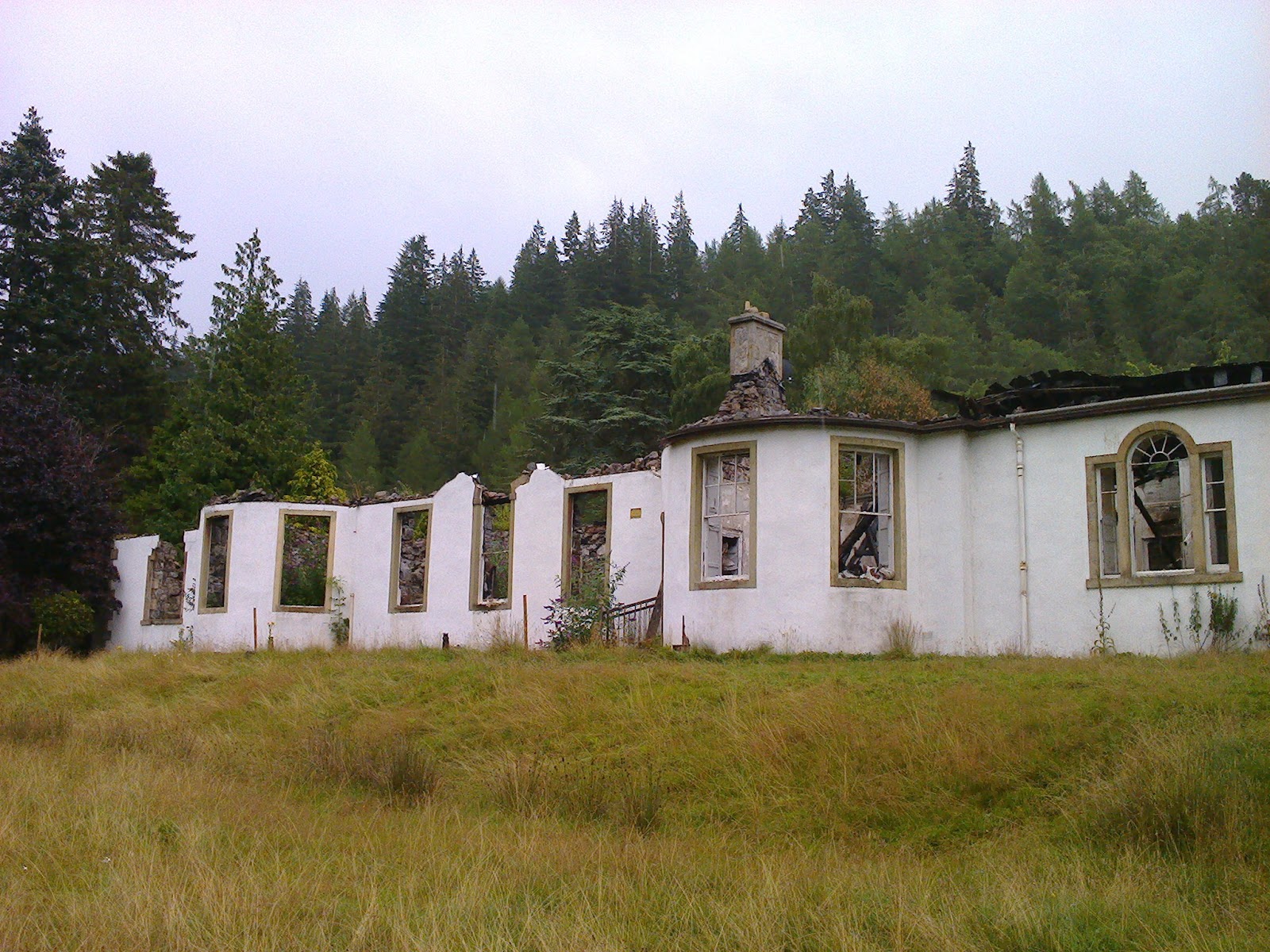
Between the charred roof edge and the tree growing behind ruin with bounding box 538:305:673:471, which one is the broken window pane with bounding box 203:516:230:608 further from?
the tree growing behind ruin with bounding box 538:305:673:471

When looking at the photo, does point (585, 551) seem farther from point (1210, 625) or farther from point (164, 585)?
point (164, 585)

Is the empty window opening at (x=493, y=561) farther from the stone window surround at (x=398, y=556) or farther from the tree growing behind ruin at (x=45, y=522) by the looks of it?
the tree growing behind ruin at (x=45, y=522)

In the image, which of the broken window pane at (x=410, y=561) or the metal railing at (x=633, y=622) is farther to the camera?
the broken window pane at (x=410, y=561)

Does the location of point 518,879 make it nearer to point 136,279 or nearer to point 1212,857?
point 1212,857

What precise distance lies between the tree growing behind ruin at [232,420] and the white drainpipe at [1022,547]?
2502cm

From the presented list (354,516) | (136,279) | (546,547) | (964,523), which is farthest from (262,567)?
(136,279)

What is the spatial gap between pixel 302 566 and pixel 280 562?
1.39 meters

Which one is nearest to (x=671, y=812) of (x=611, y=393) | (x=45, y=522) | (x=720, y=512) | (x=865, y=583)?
(x=865, y=583)

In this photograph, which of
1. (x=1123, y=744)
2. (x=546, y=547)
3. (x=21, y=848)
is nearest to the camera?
(x=21, y=848)

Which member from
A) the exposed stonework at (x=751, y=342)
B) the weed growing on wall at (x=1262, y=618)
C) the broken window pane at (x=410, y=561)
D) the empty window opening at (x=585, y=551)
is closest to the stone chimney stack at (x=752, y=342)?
the exposed stonework at (x=751, y=342)

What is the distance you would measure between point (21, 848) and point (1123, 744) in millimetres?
7755

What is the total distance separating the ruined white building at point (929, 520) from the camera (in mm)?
14320

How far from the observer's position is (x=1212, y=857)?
7.42 m

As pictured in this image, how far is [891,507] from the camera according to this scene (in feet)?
53.5
